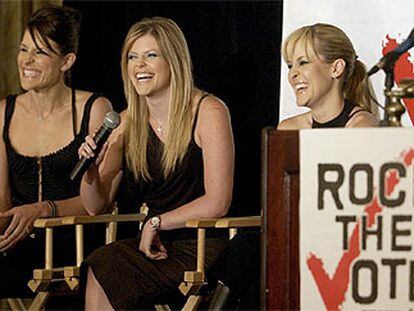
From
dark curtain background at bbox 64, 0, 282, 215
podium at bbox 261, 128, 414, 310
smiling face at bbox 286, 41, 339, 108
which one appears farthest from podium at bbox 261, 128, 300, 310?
dark curtain background at bbox 64, 0, 282, 215

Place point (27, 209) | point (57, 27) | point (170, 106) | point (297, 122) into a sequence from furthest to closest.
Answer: point (57, 27) < point (27, 209) < point (170, 106) < point (297, 122)

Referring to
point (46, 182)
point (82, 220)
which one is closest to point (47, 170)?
point (46, 182)

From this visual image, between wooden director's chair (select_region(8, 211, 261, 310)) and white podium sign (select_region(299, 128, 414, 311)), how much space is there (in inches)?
46.7

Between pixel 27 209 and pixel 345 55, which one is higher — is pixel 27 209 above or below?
below

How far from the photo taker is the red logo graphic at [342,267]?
257cm

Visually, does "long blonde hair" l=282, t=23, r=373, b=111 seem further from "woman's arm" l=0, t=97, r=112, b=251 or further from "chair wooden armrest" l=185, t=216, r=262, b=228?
"woman's arm" l=0, t=97, r=112, b=251

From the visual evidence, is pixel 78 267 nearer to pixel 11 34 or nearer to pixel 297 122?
pixel 297 122

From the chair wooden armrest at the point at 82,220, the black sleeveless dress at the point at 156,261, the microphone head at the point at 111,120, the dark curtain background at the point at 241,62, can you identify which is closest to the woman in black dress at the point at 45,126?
the chair wooden armrest at the point at 82,220

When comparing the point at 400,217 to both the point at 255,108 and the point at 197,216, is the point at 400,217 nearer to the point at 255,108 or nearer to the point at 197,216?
the point at 197,216

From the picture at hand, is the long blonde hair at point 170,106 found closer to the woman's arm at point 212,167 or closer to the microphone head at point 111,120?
the woman's arm at point 212,167

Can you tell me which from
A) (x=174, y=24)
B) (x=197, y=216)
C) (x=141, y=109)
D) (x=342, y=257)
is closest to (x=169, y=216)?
(x=197, y=216)

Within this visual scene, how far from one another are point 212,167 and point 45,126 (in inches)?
27.6

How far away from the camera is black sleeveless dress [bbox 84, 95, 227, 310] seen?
382 cm

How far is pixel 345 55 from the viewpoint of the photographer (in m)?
3.78
